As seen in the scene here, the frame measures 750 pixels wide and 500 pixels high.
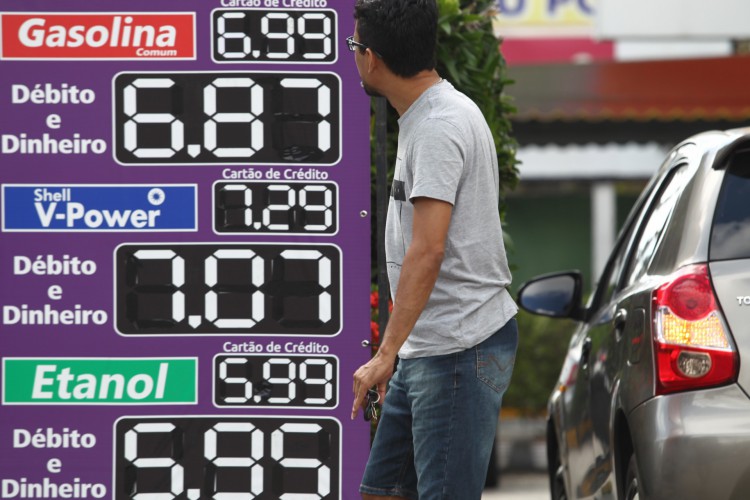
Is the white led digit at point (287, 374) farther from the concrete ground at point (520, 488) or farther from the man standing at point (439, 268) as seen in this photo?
the concrete ground at point (520, 488)

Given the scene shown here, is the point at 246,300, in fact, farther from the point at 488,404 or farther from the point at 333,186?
the point at 488,404

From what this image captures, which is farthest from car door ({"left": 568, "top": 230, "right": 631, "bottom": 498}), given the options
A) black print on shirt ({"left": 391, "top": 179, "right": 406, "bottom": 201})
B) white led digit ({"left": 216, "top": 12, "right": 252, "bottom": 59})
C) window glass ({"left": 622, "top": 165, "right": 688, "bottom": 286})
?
white led digit ({"left": 216, "top": 12, "right": 252, "bottom": 59})

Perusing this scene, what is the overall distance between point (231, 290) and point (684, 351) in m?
1.52

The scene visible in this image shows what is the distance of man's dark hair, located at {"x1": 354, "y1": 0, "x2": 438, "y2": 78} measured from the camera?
3564 mm

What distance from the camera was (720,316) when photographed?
12.4 ft

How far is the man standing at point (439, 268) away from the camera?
3.45 meters

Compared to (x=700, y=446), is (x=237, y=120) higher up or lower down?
higher up

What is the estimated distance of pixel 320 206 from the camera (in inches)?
179

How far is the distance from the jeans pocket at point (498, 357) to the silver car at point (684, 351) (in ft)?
1.53

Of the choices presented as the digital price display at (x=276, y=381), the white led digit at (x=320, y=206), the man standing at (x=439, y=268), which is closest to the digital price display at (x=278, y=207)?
the white led digit at (x=320, y=206)

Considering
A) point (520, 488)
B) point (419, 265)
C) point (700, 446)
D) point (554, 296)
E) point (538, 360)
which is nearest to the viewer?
point (419, 265)

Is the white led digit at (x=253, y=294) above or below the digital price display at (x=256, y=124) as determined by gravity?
below

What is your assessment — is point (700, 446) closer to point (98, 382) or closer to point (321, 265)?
point (321, 265)

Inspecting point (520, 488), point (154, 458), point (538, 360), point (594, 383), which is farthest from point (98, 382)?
point (538, 360)
